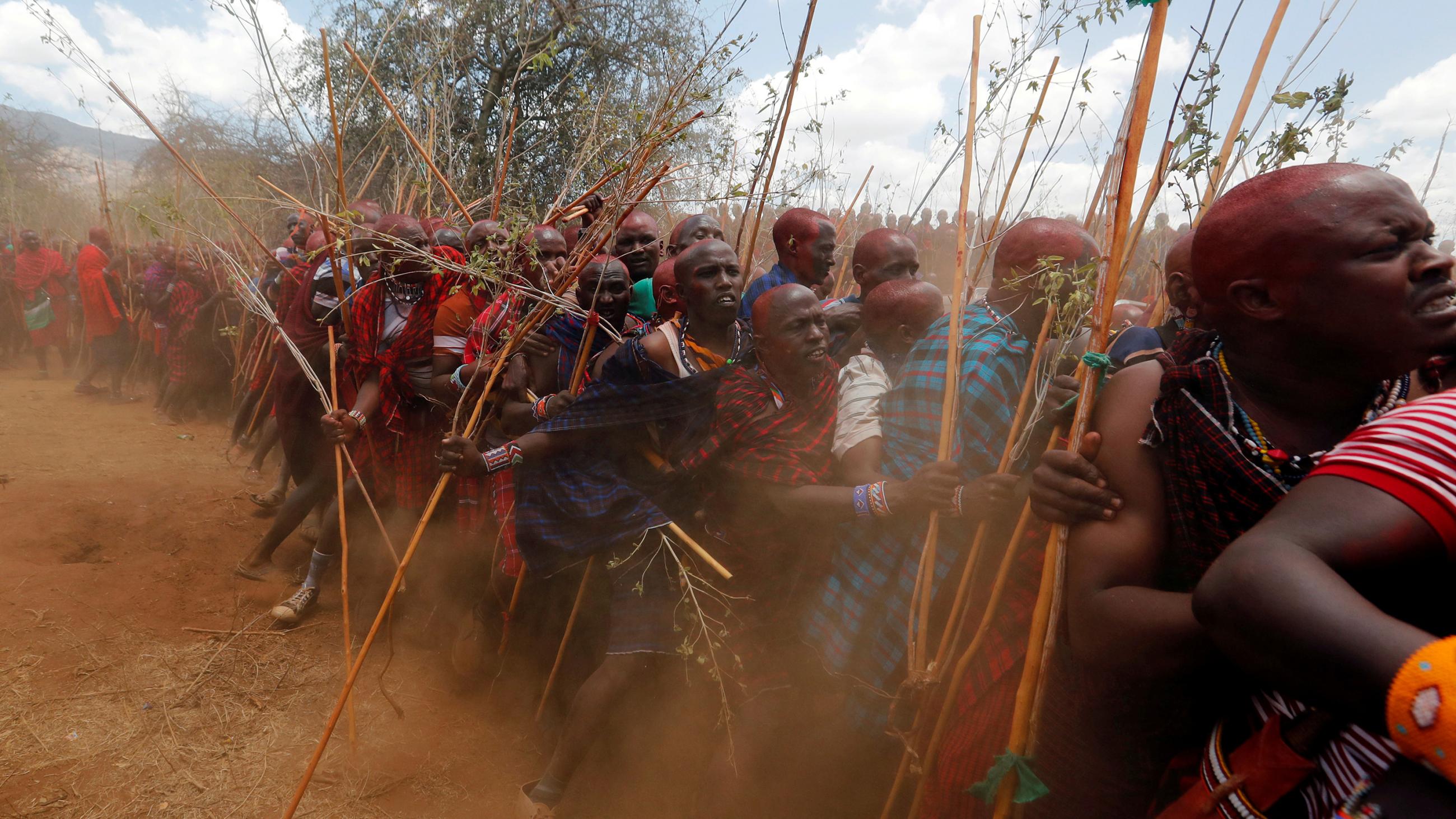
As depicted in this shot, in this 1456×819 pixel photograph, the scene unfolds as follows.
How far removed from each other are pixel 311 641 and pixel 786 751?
2835 millimetres

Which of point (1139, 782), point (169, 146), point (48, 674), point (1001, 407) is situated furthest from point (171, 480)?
point (1139, 782)

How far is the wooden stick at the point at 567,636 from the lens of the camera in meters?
3.09

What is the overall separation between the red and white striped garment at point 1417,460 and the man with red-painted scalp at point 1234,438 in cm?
24

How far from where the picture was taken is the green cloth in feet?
12.4

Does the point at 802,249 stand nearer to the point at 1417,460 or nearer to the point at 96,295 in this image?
the point at 1417,460

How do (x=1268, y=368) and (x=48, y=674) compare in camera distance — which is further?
(x=48, y=674)

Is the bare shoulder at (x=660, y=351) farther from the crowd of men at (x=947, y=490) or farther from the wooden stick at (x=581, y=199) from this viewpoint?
the wooden stick at (x=581, y=199)

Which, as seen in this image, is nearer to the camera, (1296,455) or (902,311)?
(1296,455)

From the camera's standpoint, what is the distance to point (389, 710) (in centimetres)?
339

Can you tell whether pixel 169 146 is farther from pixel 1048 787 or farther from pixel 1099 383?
pixel 1048 787

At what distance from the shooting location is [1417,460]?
827mm

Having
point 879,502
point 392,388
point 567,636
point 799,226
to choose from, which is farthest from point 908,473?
point 392,388

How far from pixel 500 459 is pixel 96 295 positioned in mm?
9277

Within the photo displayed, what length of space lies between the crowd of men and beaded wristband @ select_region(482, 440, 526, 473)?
0.6 inches
